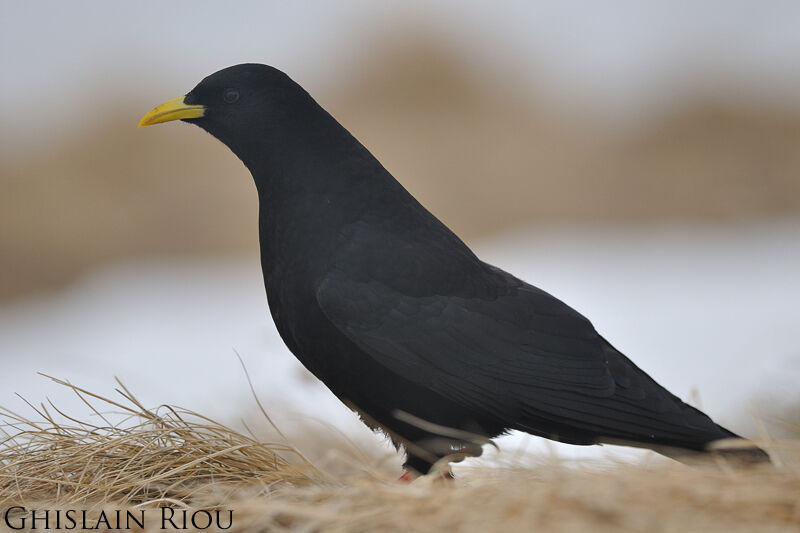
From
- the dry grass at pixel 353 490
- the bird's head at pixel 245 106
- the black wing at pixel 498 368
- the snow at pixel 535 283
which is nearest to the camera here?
the dry grass at pixel 353 490

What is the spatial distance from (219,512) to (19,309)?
8910 mm

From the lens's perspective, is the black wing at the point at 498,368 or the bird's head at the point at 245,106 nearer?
the black wing at the point at 498,368

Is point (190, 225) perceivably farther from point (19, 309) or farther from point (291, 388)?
point (291, 388)

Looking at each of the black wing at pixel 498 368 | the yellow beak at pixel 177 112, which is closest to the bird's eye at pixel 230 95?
the yellow beak at pixel 177 112

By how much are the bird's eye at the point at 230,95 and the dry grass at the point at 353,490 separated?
1.26 metres

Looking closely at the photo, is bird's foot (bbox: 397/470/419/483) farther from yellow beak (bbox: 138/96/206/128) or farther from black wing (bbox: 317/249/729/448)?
yellow beak (bbox: 138/96/206/128)

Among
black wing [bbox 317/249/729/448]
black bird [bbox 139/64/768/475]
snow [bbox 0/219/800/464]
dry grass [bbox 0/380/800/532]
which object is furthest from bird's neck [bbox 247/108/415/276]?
snow [bbox 0/219/800/464]

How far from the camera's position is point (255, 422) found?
19.1 ft

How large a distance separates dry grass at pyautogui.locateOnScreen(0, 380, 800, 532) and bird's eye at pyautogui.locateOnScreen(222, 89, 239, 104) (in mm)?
1258

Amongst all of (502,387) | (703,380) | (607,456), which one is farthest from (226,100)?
(703,380)

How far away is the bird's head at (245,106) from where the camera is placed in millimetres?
3570

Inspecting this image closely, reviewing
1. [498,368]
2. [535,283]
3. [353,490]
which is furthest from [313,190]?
[535,283]

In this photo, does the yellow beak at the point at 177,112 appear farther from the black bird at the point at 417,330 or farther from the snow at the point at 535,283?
the snow at the point at 535,283

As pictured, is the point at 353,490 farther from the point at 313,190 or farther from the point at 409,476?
the point at 313,190
